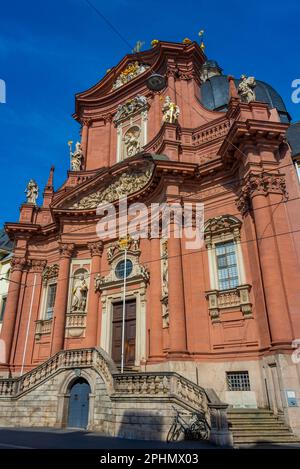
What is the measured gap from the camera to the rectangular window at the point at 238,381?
13727mm

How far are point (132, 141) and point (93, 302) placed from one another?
1106 centimetres

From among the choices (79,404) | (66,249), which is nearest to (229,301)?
(79,404)

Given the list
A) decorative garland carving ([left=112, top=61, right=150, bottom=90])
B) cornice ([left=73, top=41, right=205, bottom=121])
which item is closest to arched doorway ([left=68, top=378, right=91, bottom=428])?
cornice ([left=73, top=41, right=205, bottom=121])

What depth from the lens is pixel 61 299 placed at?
67.8ft

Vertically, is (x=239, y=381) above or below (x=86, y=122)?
below

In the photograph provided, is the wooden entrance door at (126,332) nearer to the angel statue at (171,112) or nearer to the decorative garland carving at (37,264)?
the decorative garland carving at (37,264)

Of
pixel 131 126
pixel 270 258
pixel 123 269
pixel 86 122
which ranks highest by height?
pixel 86 122

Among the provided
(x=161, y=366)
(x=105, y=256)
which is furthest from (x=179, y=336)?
(x=105, y=256)

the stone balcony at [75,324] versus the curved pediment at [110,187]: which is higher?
the curved pediment at [110,187]

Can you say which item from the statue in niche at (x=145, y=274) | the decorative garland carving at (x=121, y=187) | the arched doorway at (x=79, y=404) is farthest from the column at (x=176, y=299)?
the decorative garland carving at (x=121, y=187)

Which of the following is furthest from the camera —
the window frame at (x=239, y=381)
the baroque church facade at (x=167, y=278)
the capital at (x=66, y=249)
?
the capital at (x=66, y=249)

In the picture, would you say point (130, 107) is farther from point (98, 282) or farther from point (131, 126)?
point (98, 282)

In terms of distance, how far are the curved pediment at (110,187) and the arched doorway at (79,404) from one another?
10.5 m

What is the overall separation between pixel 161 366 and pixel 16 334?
11.1m
